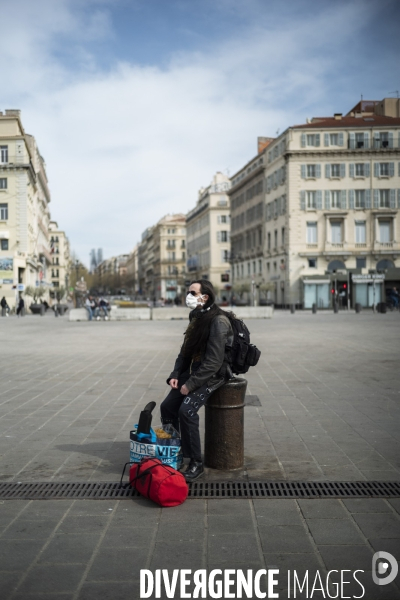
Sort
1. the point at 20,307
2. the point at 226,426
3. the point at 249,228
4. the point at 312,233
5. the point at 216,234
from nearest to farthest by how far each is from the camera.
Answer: the point at 226,426 < the point at 20,307 < the point at 312,233 < the point at 249,228 < the point at 216,234

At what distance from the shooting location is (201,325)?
16.9 ft

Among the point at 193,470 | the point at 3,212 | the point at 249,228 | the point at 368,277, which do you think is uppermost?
the point at 249,228

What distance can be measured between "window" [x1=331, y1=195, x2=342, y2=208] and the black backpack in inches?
2126

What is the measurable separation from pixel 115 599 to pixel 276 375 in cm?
856

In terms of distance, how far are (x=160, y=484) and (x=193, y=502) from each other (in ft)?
1.02

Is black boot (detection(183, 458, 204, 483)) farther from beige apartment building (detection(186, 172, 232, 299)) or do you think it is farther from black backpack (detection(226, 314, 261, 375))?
beige apartment building (detection(186, 172, 232, 299))

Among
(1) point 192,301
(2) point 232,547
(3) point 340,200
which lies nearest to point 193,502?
(2) point 232,547

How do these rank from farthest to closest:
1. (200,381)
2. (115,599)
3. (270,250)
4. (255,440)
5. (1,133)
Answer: (270,250) < (1,133) < (255,440) < (200,381) < (115,599)

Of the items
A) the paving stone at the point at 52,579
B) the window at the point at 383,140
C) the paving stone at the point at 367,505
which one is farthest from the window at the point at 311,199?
the paving stone at the point at 52,579

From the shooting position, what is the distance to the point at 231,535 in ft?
13.0

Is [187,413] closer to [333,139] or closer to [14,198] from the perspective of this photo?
[14,198]

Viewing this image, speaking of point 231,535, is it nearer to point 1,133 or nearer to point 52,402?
point 52,402

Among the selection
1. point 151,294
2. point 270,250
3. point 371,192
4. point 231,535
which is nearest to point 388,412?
point 231,535

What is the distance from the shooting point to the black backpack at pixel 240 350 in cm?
514
